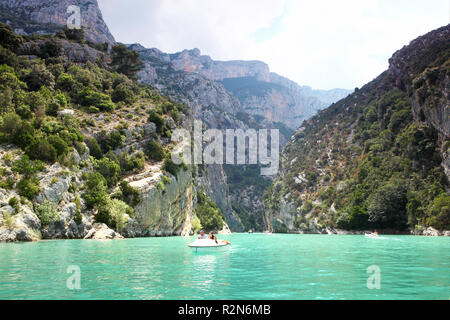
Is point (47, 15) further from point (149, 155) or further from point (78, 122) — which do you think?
point (149, 155)

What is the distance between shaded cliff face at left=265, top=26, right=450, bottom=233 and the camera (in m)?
76.1

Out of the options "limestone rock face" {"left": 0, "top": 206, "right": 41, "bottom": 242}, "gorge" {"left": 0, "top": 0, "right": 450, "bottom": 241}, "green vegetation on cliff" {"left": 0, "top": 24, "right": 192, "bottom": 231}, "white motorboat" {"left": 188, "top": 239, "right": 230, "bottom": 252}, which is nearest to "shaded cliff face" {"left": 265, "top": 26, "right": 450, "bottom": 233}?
"gorge" {"left": 0, "top": 0, "right": 450, "bottom": 241}

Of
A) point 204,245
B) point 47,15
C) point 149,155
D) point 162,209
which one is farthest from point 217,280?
point 47,15

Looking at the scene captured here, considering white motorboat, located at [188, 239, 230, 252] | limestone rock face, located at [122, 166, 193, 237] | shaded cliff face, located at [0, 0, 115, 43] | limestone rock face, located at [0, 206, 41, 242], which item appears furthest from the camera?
shaded cliff face, located at [0, 0, 115, 43]

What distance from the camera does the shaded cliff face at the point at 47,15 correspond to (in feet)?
465

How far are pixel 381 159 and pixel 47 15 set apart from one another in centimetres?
16735

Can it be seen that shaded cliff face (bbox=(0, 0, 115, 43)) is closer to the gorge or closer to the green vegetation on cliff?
the gorge

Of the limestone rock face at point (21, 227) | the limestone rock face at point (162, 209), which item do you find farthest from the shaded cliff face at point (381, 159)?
the limestone rock face at point (21, 227)

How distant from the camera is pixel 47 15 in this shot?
167625mm

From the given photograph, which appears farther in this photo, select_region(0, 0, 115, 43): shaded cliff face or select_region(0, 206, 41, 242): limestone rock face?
select_region(0, 0, 115, 43): shaded cliff face

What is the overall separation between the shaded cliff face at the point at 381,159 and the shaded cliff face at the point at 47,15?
110 m

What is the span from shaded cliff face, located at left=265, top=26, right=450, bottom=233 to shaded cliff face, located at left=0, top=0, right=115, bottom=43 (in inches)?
4319

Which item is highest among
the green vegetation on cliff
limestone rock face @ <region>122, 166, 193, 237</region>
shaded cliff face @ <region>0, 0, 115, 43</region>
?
shaded cliff face @ <region>0, 0, 115, 43</region>
